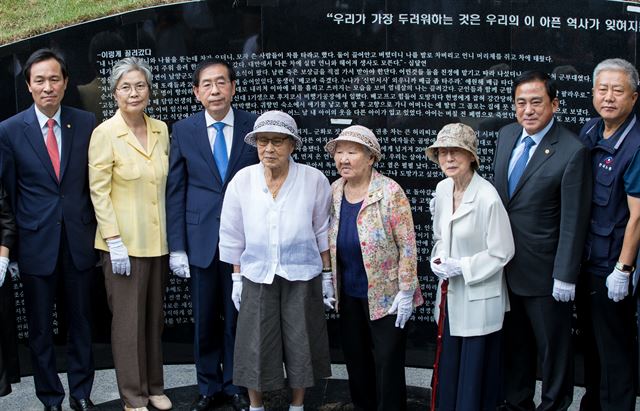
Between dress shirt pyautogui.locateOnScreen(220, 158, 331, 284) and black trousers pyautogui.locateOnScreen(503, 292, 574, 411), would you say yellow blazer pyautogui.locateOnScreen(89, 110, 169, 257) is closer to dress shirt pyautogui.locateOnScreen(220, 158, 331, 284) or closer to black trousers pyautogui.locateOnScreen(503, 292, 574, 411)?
dress shirt pyautogui.locateOnScreen(220, 158, 331, 284)

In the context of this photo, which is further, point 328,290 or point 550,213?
point 328,290

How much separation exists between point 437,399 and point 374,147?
1550 mm

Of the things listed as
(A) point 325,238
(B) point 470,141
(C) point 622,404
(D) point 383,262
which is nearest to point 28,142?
(A) point 325,238

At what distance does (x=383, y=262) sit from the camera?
5.33 metres

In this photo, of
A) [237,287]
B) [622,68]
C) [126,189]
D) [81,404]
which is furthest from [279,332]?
[622,68]

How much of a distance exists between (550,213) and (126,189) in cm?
253

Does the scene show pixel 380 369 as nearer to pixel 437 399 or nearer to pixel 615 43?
pixel 437 399

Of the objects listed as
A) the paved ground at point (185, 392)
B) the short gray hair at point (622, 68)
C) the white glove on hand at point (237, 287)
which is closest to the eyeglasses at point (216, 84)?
the white glove on hand at point (237, 287)

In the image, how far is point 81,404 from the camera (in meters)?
5.99

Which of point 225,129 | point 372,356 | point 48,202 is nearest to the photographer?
point 372,356

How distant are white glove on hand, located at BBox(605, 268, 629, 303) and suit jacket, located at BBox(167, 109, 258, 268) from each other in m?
2.35

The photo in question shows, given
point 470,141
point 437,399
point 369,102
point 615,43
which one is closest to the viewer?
point 470,141

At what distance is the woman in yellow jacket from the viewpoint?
5.70 meters

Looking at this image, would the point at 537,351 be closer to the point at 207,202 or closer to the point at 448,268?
the point at 448,268
